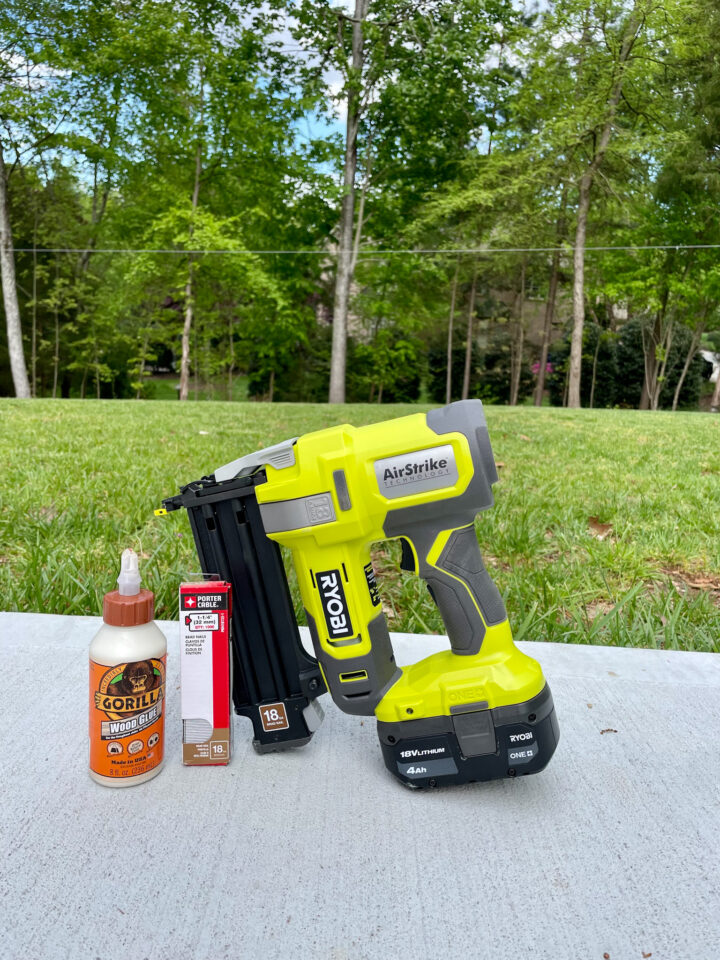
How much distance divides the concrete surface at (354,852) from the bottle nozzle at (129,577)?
1.42 ft

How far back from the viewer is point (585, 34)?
59.7ft

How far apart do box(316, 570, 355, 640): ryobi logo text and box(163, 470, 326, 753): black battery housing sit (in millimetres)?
155

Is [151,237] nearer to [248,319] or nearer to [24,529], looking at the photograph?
[248,319]

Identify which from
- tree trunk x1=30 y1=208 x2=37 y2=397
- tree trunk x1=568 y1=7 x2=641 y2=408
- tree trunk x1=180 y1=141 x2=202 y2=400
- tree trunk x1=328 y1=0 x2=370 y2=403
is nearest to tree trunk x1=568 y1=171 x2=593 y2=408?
tree trunk x1=568 y1=7 x2=641 y2=408

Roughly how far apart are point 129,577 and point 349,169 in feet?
61.6

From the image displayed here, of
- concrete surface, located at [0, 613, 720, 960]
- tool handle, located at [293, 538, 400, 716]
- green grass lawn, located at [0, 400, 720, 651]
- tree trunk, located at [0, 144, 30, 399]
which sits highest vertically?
tree trunk, located at [0, 144, 30, 399]

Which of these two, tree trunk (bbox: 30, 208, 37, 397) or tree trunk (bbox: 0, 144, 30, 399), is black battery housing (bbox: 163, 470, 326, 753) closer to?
tree trunk (bbox: 0, 144, 30, 399)

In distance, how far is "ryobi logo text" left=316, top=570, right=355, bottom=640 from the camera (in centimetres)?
142

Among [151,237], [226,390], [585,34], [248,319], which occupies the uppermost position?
[585,34]

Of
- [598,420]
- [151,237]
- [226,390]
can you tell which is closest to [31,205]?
[151,237]

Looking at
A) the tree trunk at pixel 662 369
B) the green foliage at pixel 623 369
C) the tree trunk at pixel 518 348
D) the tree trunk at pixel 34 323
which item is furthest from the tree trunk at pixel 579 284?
the tree trunk at pixel 34 323

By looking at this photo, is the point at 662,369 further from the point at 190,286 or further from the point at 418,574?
the point at 418,574

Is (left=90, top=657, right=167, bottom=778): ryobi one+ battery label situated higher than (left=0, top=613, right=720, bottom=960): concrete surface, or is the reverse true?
(left=90, top=657, right=167, bottom=778): ryobi one+ battery label

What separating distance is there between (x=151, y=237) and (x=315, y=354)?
7.63m
